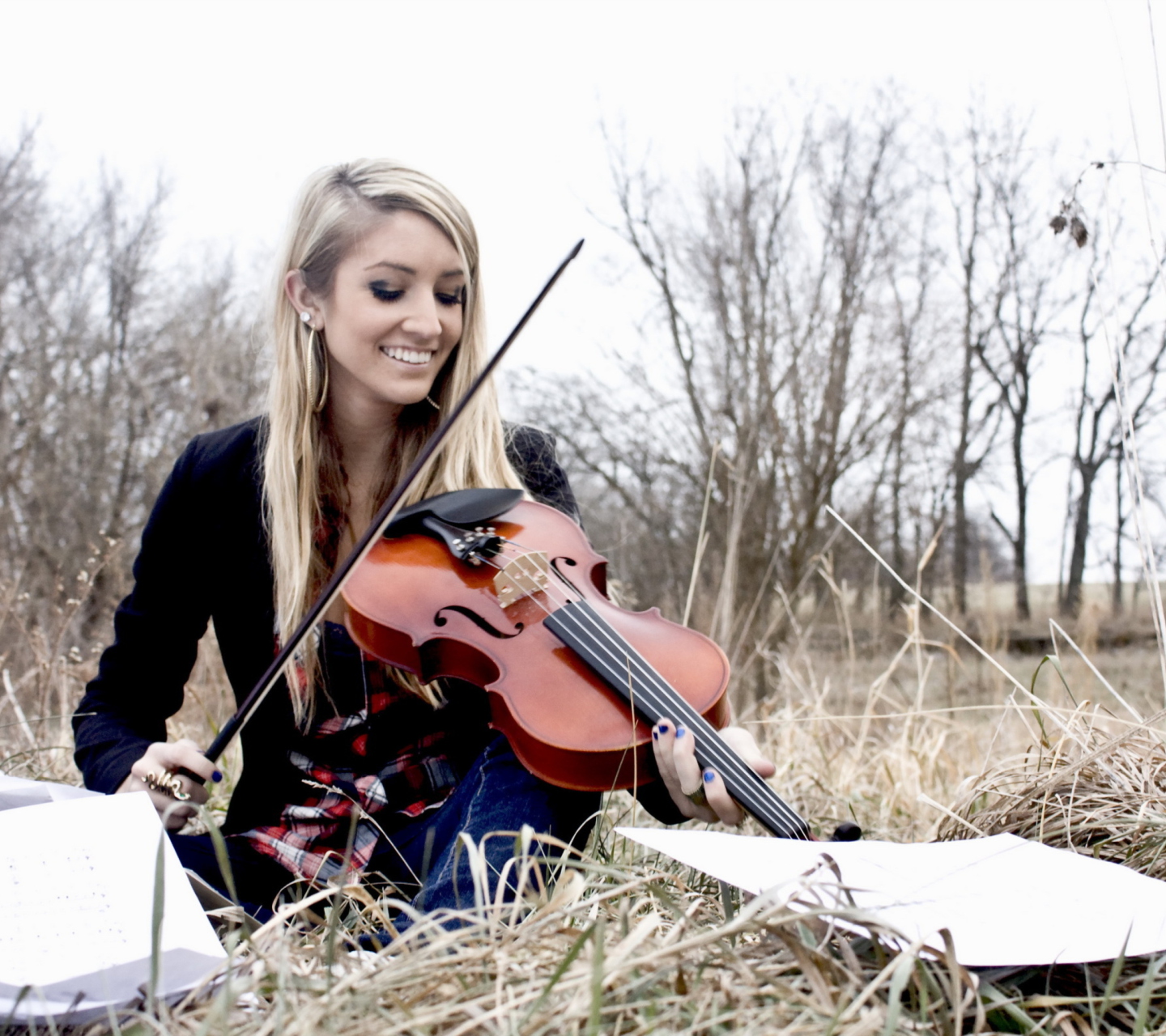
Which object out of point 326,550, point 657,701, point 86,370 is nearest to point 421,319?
point 326,550

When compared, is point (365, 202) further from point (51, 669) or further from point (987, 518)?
point (987, 518)

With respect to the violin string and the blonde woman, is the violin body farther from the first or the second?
the blonde woman

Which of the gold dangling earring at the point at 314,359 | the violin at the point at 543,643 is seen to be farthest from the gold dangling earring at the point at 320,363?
the violin at the point at 543,643

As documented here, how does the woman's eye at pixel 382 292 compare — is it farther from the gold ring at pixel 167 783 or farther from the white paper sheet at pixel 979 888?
the white paper sheet at pixel 979 888

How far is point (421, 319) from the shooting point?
160 cm

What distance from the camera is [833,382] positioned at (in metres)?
8.10

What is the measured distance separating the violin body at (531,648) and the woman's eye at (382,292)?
1.32ft

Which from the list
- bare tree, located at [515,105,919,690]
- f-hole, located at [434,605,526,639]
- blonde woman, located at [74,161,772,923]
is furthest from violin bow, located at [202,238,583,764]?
bare tree, located at [515,105,919,690]

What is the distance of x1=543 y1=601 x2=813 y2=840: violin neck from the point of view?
3.65 feet

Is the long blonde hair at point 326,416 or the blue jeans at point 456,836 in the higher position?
the long blonde hair at point 326,416

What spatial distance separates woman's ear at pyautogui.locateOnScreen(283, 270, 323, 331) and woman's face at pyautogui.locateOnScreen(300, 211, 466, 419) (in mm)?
44

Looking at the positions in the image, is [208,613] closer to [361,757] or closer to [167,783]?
[361,757]

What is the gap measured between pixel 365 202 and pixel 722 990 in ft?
4.45

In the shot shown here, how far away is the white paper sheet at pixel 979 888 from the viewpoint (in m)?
0.71
